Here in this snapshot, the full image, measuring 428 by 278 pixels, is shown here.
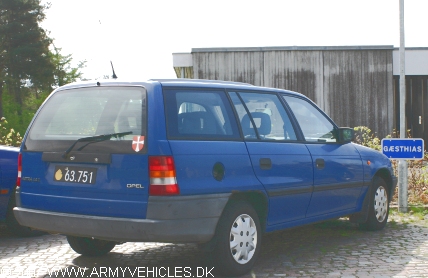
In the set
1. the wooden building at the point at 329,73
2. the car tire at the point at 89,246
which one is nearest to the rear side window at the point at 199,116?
the car tire at the point at 89,246

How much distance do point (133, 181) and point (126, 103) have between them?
0.75 meters

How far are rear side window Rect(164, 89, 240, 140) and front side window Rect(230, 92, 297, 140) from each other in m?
0.19

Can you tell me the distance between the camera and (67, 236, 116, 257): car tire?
268 inches

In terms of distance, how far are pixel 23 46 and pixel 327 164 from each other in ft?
153

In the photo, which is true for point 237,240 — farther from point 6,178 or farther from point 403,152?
point 403,152

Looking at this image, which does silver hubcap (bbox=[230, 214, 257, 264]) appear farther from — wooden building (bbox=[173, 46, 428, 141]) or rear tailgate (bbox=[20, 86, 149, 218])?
wooden building (bbox=[173, 46, 428, 141])

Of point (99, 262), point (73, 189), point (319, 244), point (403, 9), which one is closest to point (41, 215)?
point (73, 189)

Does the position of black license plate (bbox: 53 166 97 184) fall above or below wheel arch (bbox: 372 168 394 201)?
above

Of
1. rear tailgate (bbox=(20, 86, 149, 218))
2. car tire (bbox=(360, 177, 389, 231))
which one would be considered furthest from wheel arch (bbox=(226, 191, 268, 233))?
car tire (bbox=(360, 177, 389, 231))

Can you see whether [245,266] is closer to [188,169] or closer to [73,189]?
[188,169]

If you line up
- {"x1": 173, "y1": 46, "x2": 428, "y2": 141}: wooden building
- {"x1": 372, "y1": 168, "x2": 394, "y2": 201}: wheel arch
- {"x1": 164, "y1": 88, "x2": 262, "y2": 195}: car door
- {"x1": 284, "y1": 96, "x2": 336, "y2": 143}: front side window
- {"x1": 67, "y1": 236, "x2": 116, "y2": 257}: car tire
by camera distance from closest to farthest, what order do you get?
{"x1": 164, "y1": 88, "x2": 262, "y2": 195}: car door → {"x1": 67, "y1": 236, "x2": 116, "y2": 257}: car tire → {"x1": 284, "y1": 96, "x2": 336, "y2": 143}: front side window → {"x1": 372, "y1": 168, "x2": 394, "y2": 201}: wheel arch → {"x1": 173, "y1": 46, "x2": 428, "y2": 141}: wooden building

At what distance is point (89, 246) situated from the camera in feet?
22.5

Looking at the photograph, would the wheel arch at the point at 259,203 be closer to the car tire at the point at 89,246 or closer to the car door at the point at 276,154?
the car door at the point at 276,154

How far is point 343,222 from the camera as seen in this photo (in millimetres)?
9492
